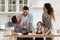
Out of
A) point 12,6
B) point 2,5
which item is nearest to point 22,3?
point 12,6

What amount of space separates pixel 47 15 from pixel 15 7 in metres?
2.45

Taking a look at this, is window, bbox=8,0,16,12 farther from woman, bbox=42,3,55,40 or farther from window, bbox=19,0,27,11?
woman, bbox=42,3,55,40

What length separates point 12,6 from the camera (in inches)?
237

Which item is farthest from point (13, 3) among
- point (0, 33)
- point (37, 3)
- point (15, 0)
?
point (0, 33)

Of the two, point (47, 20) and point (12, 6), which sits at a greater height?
point (12, 6)

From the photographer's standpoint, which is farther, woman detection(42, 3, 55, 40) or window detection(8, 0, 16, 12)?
window detection(8, 0, 16, 12)

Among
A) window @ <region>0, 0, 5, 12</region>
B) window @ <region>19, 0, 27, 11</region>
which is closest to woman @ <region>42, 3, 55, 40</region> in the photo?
window @ <region>19, 0, 27, 11</region>

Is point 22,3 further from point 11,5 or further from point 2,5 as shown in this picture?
point 2,5

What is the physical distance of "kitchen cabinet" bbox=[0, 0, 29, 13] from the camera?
5961 mm

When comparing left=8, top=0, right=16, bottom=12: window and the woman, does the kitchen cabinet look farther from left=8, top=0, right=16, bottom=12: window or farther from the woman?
the woman

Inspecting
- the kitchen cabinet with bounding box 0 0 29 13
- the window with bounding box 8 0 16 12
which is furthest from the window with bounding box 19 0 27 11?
the window with bounding box 8 0 16 12

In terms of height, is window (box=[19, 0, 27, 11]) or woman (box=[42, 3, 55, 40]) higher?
window (box=[19, 0, 27, 11])

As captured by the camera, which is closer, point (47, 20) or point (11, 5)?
point (47, 20)

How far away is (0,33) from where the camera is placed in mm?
5168
